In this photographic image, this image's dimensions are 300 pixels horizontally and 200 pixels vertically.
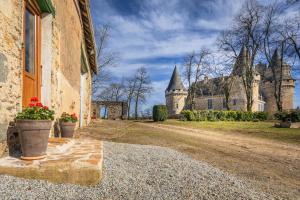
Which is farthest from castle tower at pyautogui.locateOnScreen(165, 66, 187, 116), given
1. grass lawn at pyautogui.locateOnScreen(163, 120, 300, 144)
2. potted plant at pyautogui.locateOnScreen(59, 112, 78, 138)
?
potted plant at pyautogui.locateOnScreen(59, 112, 78, 138)

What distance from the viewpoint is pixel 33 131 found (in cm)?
312

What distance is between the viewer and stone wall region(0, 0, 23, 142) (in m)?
3.29

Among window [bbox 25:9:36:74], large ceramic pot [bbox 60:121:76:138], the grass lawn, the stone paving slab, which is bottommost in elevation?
the grass lawn

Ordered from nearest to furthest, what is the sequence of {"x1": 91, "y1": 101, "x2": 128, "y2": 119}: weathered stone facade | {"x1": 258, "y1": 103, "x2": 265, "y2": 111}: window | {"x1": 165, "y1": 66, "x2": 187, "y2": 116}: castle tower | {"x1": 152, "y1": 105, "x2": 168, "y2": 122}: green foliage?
{"x1": 152, "y1": 105, "x2": 168, "y2": 122}: green foliage
{"x1": 91, "y1": 101, "x2": 128, "y2": 119}: weathered stone facade
{"x1": 258, "y1": 103, "x2": 265, "y2": 111}: window
{"x1": 165, "y1": 66, "x2": 187, "y2": 116}: castle tower

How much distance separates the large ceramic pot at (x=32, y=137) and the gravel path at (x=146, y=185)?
0.40 metres

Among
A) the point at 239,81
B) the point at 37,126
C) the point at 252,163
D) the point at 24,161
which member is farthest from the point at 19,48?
the point at 239,81

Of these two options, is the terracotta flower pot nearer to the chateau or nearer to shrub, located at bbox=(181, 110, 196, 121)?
shrub, located at bbox=(181, 110, 196, 121)

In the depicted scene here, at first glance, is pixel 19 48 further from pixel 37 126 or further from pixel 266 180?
pixel 266 180

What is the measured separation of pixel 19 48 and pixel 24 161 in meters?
1.67

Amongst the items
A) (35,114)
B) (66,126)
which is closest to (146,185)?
(35,114)

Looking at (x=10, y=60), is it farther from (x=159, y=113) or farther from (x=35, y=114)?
(x=159, y=113)

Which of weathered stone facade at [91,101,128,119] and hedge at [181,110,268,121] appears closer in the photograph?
hedge at [181,110,268,121]

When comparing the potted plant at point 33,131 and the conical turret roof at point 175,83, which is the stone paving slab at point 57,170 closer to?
the potted plant at point 33,131

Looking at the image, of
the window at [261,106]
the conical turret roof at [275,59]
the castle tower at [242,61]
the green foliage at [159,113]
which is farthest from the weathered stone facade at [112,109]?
the window at [261,106]
